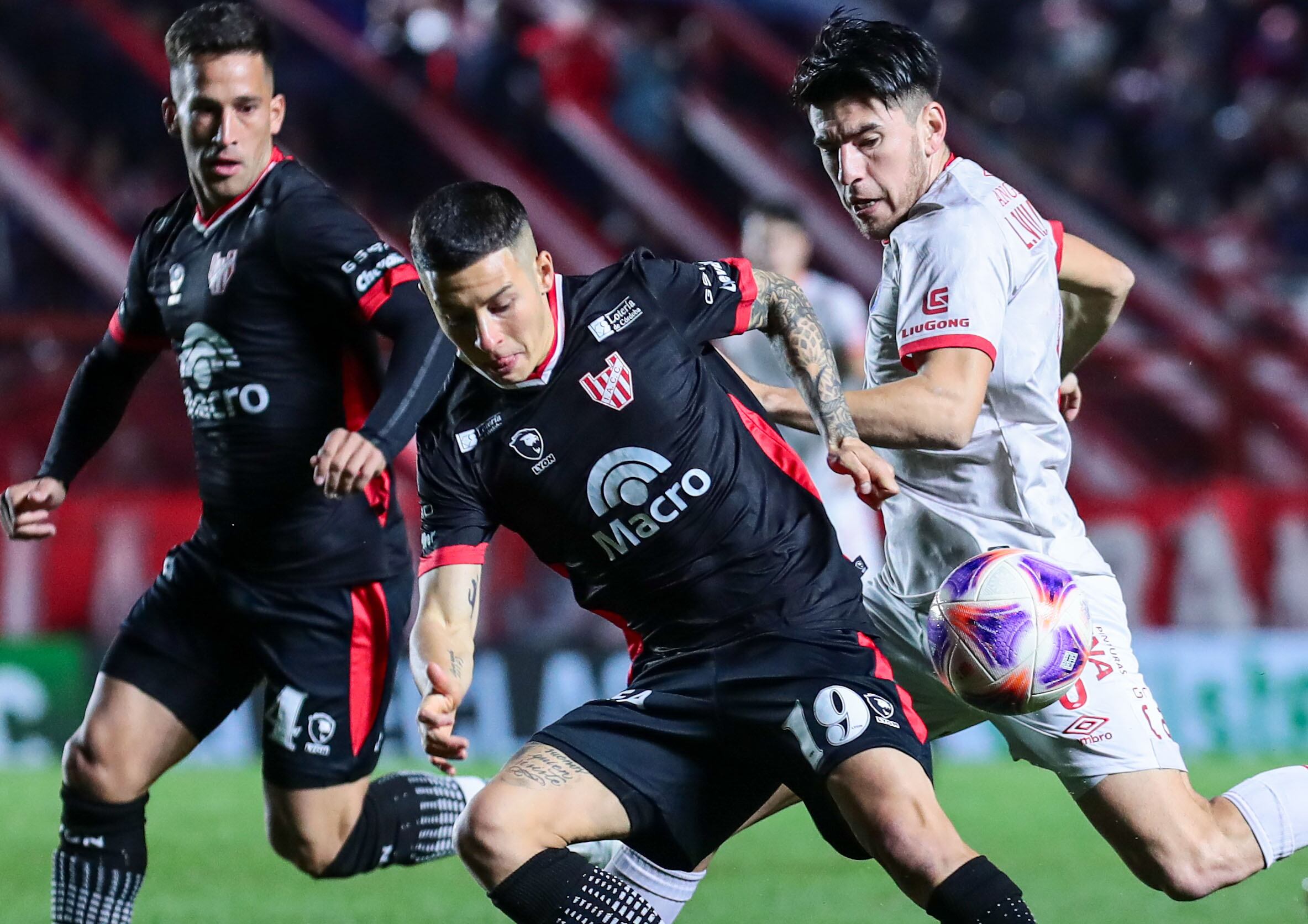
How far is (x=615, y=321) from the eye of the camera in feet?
12.3

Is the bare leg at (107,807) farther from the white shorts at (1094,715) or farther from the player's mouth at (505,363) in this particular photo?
the white shorts at (1094,715)

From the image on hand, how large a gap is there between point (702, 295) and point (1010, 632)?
1.00 m

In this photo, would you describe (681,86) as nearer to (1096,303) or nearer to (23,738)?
(23,738)

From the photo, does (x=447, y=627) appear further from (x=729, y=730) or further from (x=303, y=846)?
(x=303, y=846)

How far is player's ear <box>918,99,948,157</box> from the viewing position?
12.5 feet

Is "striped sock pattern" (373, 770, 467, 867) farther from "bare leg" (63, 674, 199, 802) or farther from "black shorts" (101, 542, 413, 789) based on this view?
"bare leg" (63, 674, 199, 802)

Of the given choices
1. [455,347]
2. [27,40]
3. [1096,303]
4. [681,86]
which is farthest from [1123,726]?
[27,40]

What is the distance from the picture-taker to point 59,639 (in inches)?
349

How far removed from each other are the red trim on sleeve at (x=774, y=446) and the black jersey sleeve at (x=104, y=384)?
5.57ft

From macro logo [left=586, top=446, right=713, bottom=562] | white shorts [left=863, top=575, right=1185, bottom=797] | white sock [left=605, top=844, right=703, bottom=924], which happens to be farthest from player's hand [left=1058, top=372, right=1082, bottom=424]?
white sock [left=605, top=844, right=703, bottom=924]

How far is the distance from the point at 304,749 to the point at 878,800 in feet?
5.53

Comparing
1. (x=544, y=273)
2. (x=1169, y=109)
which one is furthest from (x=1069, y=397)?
(x=1169, y=109)

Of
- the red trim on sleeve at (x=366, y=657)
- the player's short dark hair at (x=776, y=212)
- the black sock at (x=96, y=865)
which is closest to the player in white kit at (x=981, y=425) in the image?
the red trim on sleeve at (x=366, y=657)

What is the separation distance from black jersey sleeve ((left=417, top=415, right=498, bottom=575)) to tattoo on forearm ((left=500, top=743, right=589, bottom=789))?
43cm
